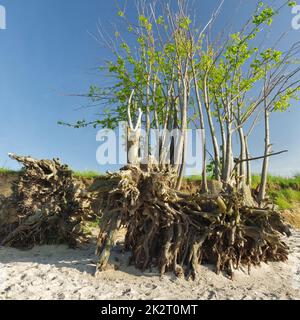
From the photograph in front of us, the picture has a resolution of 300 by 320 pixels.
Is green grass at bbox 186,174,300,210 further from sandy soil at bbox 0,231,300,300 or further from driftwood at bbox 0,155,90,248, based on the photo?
sandy soil at bbox 0,231,300,300

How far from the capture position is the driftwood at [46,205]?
7758mm

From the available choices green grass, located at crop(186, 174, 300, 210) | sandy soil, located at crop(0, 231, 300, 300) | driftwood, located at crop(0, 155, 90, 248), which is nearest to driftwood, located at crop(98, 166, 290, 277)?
sandy soil, located at crop(0, 231, 300, 300)

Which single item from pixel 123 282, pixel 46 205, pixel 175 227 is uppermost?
pixel 46 205

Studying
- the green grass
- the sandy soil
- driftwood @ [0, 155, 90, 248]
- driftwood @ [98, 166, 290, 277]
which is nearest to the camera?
the sandy soil

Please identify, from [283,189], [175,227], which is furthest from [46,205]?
[283,189]

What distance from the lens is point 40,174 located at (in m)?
8.30

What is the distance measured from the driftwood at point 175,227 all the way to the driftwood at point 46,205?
2098mm

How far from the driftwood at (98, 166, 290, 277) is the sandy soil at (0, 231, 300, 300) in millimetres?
224

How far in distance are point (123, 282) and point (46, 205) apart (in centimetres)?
337

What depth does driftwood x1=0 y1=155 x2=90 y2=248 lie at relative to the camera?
776cm

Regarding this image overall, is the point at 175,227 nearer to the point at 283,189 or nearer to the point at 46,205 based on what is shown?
the point at 46,205

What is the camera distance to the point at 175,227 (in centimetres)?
595
